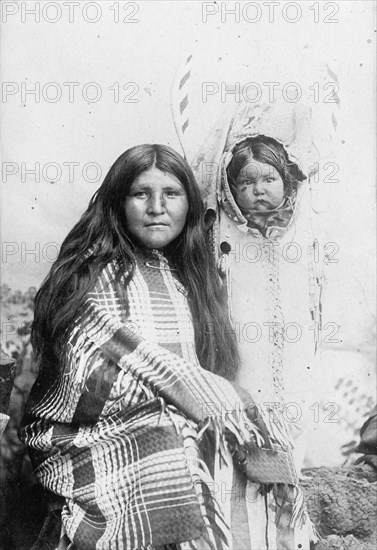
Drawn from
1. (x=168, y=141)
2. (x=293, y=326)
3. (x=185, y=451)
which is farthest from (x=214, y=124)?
(x=185, y=451)

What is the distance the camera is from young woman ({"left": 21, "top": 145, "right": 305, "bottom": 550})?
1306 mm

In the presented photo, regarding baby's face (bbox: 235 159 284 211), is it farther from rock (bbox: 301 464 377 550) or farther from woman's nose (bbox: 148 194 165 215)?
rock (bbox: 301 464 377 550)

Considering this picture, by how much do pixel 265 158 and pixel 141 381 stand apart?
525 millimetres

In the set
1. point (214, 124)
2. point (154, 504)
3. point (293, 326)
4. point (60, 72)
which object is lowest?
point (154, 504)

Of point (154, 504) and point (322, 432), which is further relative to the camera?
point (322, 432)

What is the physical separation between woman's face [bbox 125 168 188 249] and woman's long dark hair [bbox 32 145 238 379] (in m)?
0.01

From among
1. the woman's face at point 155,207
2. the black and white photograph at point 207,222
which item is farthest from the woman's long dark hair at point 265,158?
the woman's face at point 155,207

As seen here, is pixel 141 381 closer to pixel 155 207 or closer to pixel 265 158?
pixel 155 207

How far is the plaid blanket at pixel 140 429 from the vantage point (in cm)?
130

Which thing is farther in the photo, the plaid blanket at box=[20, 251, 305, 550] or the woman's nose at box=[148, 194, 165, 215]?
the woman's nose at box=[148, 194, 165, 215]

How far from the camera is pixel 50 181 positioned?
1.47 meters

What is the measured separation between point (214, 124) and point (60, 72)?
1.13ft

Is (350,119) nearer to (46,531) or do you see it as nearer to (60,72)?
(60,72)

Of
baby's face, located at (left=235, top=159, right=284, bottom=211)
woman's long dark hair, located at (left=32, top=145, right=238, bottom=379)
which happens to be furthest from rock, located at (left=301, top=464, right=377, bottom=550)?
baby's face, located at (left=235, top=159, right=284, bottom=211)
